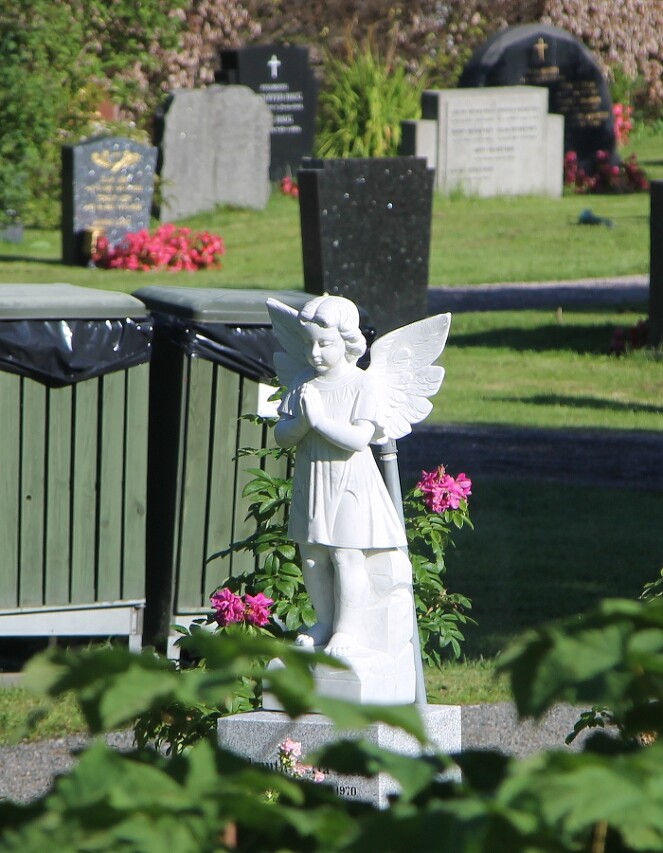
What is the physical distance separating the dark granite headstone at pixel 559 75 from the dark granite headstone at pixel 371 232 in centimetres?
962

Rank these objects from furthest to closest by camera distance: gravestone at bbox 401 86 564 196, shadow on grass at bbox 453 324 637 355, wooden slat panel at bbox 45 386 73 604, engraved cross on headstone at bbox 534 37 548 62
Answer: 1. engraved cross on headstone at bbox 534 37 548 62
2. gravestone at bbox 401 86 564 196
3. shadow on grass at bbox 453 324 637 355
4. wooden slat panel at bbox 45 386 73 604

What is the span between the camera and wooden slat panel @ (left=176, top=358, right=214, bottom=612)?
618 centimetres

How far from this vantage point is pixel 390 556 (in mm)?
4215

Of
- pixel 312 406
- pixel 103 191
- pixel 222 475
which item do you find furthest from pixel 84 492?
pixel 103 191

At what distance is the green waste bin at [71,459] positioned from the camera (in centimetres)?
594

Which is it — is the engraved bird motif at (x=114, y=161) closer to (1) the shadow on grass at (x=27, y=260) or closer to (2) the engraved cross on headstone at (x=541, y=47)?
(1) the shadow on grass at (x=27, y=260)

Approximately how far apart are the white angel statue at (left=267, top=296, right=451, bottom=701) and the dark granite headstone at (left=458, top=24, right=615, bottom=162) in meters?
18.4

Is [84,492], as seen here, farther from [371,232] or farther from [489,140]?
[489,140]

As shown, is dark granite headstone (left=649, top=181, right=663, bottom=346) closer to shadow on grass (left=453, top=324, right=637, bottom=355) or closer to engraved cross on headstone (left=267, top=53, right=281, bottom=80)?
shadow on grass (left=453, top=324, right=637, bottom=355)

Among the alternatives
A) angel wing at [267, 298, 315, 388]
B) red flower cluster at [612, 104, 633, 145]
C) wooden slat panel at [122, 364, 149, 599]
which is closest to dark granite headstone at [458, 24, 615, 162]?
red flower cluster at [612, 104, 633, 145]

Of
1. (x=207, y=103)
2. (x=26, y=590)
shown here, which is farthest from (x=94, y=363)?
(x=207, y=103)

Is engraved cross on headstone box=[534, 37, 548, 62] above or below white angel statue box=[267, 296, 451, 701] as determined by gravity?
above

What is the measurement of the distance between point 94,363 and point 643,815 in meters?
5.07

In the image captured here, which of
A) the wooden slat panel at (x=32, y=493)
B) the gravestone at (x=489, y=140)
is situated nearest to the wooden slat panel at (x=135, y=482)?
the wooden slat panel at (x=32, y=493)
